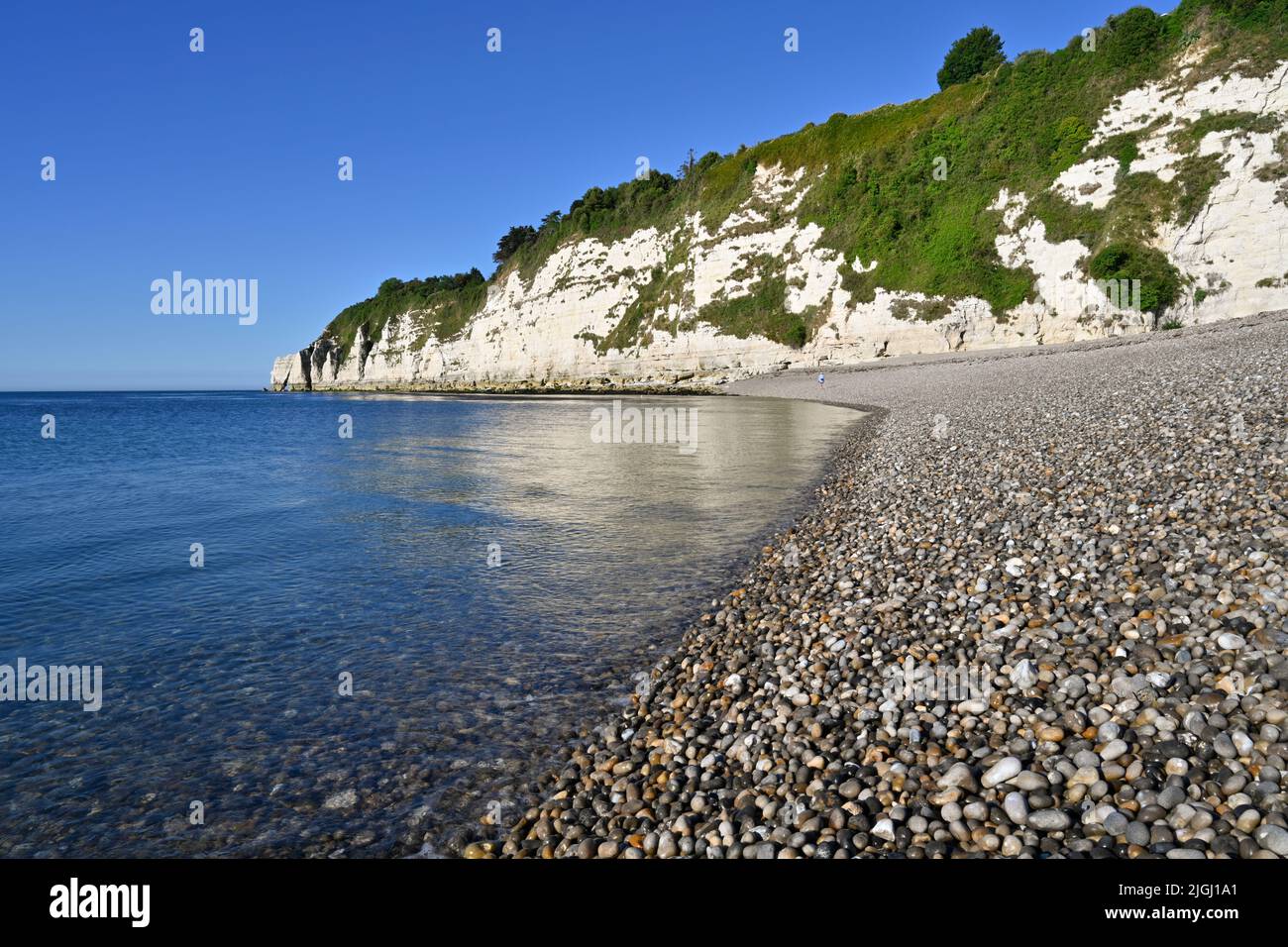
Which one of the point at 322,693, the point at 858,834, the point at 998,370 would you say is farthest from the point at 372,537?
the point at 998,370

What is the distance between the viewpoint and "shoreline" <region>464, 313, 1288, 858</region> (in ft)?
14.1

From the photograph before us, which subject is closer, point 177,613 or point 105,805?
point 105,805

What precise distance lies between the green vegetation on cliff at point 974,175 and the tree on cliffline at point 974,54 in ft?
0.68

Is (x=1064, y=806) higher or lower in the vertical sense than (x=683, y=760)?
higher

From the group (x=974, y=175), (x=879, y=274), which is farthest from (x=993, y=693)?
(x=974, y=175)

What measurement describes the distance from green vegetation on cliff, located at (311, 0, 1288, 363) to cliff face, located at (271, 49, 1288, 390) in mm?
573

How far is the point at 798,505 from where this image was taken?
1662 centimetres

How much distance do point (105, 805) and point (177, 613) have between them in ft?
18.1

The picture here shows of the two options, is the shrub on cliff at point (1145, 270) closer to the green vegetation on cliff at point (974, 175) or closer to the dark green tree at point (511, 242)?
the green vegetation on cliff at point (974, 175)

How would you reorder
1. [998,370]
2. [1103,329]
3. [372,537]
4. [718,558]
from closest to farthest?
1. [718,558]
2. [372,537]
3. [998,370]
4. [1103,329]

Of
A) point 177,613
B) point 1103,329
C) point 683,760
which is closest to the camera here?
point 683,760

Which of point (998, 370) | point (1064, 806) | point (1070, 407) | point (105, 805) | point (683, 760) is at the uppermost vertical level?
point (998, 370)
